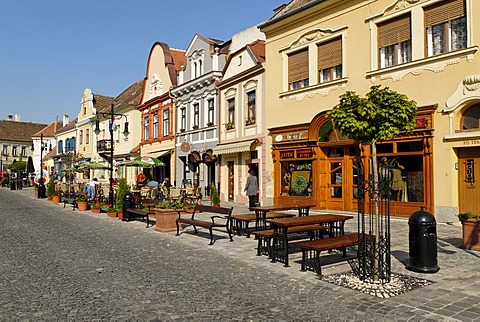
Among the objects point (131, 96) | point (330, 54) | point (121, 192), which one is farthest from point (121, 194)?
point (131, 96)

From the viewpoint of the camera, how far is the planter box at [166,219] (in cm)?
1241

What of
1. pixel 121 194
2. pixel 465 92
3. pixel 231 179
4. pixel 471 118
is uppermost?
pixel 465 92

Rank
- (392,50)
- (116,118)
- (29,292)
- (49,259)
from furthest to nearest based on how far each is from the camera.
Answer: (116,118) → (392,50) → (49,259) → (29,292)

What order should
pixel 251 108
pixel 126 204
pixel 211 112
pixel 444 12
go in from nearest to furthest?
1. pixel 444 12
2. pixel 126 204
3. pixel 251 108
4. pixel 211 112

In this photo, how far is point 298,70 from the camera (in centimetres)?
1791

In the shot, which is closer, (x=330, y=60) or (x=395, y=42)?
(x=395, y=42)

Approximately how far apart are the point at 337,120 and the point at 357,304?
273 cm

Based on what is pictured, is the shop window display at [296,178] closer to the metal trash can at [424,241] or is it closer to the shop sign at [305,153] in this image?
the shop sign at [305,153]

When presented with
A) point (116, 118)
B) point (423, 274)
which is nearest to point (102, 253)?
point (423, 274)

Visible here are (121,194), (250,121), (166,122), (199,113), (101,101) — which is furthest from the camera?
(101,101)

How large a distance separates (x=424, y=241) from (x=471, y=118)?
681 cm

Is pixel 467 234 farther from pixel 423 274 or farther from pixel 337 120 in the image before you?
pixel 337 120

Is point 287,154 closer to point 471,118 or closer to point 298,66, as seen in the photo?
point 298,66

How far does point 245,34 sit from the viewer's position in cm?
2402
